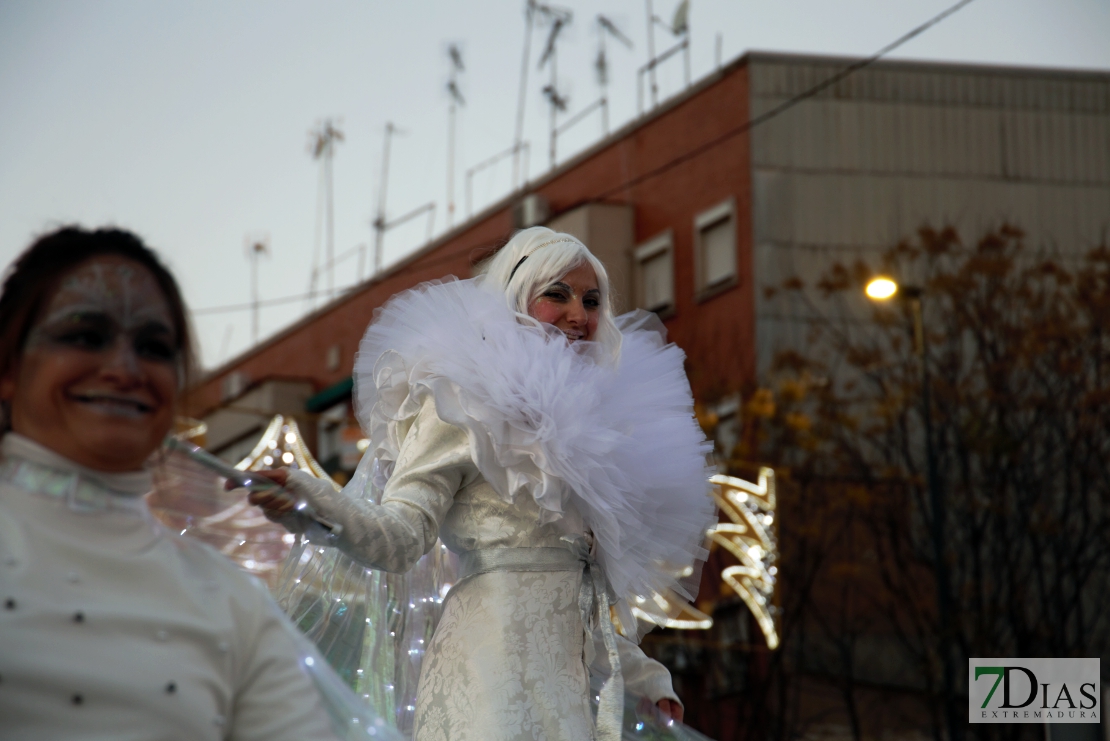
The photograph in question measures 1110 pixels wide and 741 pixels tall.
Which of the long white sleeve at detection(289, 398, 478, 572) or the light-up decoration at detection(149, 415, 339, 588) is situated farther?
the long white sleeve at detection(289, 398, 478, 572)

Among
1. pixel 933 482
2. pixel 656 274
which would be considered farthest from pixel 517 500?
pixel 656 274

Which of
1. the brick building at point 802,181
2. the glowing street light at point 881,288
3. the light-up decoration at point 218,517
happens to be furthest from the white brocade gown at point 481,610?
the brick building at point 802,181

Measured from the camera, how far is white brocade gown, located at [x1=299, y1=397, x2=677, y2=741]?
302cm

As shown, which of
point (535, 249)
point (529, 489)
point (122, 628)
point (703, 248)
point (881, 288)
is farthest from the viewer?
point (703, 248)

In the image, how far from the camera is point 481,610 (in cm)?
314

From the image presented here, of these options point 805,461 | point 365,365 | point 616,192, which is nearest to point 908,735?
point 805,461

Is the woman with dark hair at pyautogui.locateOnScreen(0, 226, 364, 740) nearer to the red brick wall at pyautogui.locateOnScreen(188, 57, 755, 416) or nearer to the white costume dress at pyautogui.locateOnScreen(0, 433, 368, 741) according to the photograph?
the white costume dress at pyautogui.locateOnScreen(0, 433, 368, 741)

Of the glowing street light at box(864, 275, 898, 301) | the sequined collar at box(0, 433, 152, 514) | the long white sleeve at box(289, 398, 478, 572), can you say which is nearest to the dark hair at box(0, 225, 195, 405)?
the sequined collar at box(0, 433, 152, 514)

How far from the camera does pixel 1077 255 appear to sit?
1658cm

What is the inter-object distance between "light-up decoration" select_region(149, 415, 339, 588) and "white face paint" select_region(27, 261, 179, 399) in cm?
33

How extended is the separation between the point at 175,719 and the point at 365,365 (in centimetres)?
201

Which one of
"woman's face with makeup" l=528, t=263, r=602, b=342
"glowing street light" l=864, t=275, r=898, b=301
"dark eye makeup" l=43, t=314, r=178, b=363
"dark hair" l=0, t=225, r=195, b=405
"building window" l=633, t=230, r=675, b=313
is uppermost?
"building window" l=633, t=230, r=675, b=313

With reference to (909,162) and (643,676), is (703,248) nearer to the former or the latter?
(909,162)

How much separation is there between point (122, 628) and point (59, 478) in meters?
0.19
